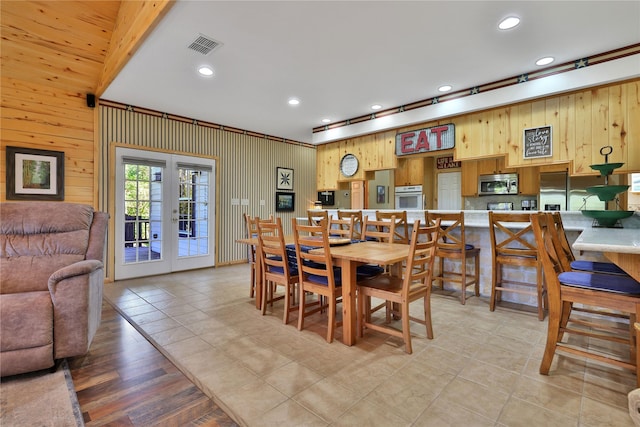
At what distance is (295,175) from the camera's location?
685 cm

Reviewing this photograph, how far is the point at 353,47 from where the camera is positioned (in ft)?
9.53

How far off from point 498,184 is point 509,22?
14.1ft

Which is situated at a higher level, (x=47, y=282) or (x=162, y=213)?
(x=162, y=213)

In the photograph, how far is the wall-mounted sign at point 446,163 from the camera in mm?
6852

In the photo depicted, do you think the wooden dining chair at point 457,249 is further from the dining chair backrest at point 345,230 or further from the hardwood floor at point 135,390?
the hardwood floor at point 135,390

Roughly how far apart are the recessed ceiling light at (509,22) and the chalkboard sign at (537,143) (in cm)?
150

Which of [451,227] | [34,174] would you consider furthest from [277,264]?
[34,174]

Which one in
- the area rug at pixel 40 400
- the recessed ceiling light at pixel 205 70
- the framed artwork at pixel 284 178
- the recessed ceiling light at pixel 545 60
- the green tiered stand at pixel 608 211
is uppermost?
the recessed ceiling light at pixel 545 60

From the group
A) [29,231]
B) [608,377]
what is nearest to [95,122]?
[29,231]

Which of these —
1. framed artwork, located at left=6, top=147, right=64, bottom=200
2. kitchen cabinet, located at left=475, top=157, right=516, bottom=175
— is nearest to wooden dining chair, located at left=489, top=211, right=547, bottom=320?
kitchen cabinet, located at left=475, top=157, right=516, bottom=175

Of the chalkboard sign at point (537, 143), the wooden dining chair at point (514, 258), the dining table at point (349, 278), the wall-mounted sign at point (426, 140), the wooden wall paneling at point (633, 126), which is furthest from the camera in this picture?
the wall-mounted sign at point (426, 140)

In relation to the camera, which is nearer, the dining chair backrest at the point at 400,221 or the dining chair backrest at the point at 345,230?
the dining chair backrest at the point at 345,230

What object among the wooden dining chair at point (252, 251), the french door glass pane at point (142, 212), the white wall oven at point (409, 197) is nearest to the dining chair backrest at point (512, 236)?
the wooden dining chair at point (252, 251)

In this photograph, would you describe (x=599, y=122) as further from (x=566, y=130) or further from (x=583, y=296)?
(x=583, y=296)
